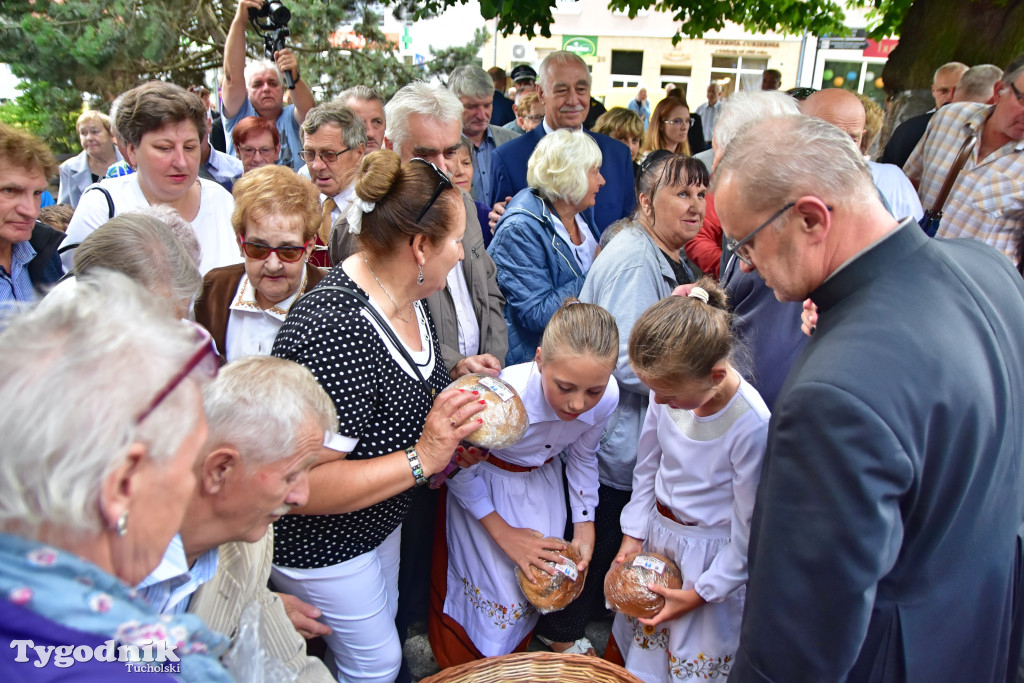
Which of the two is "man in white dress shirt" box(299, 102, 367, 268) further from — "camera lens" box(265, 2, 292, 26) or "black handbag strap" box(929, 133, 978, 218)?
→ "black handbag strap" box(929, 133, 978, 218)

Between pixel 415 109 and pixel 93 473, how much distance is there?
2771 mm

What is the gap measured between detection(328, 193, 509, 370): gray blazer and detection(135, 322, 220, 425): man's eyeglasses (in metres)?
1.68

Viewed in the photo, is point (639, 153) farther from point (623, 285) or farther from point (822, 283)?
point (822, 283)

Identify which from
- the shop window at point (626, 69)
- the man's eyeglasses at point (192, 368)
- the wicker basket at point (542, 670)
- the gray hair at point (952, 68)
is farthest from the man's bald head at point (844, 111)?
the shop window at point (626, 69)

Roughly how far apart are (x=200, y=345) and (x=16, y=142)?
7.29ft

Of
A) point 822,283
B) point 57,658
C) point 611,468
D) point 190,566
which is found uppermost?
point 822,283

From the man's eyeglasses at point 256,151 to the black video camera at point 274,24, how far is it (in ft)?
2.07

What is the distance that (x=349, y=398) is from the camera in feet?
6.39

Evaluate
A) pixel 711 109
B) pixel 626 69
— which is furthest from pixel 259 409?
pixel 626 69

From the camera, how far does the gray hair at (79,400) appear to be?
831 mm

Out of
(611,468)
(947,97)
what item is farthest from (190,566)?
(947,97)

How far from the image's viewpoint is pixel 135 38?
5527 millimetres

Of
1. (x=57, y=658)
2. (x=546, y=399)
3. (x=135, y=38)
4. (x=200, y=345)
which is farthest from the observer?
(x=135, y=38)

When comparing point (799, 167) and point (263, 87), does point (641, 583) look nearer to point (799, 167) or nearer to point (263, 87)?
point (799, 167)
